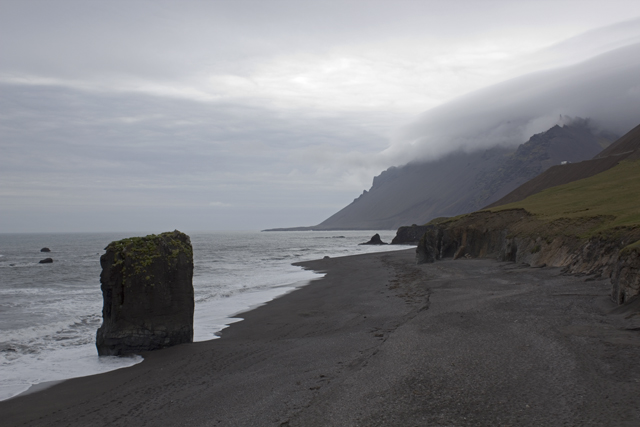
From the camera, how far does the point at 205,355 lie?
13.5m

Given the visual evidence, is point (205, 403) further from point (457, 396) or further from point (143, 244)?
point (143, 244)

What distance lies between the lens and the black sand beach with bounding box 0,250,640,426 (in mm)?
7062

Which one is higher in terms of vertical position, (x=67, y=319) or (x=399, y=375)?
(x=399, y=375)

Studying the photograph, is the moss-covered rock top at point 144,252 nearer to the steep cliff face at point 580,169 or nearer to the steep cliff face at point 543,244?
the steep cliff face at point 543,244

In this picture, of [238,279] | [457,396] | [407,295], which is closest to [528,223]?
[407,295]

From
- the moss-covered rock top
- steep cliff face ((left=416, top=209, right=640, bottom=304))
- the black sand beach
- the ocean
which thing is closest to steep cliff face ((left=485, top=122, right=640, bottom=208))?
steep cliff face ((left=416, top=209, right=640, bottom=304))

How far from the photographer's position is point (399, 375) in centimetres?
893

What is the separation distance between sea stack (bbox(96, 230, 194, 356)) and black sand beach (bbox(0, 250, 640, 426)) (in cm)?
86

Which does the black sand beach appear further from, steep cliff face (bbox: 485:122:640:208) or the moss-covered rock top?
steep cliff face (bbox: 485:122:640:208)

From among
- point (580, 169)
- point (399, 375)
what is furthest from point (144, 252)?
point (580, 169)

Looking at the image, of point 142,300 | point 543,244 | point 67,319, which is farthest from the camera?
point 543,244

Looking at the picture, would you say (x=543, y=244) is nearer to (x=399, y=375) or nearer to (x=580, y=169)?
(x=399, y=375)

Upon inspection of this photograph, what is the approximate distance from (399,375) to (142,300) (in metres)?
9.84

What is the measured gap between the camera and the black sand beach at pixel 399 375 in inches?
278
